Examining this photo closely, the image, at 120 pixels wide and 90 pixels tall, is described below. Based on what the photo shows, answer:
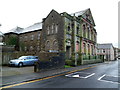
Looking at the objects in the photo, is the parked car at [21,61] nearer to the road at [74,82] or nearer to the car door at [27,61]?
the car door at [27,61]

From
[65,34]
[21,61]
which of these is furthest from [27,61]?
[65,34]

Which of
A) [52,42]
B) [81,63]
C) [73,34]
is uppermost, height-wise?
[73,34]

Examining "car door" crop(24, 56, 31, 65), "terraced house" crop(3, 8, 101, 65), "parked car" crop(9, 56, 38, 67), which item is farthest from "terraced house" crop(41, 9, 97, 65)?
"car door" crop(24, 56, 31, 65)

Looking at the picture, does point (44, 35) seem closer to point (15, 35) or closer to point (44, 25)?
point (44, 25)

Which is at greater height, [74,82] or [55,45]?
[55,45]

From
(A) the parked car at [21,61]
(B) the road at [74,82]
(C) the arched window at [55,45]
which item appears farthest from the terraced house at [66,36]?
(B) the road at [74,82]

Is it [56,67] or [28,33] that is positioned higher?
[28,33]

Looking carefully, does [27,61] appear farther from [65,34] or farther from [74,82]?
[74,82]

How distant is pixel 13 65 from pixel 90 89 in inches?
495

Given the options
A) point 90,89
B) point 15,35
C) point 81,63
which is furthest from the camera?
point 15,35

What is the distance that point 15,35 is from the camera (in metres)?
35.9

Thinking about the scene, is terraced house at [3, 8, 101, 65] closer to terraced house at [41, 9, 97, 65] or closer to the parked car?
terraced house at [41, 9, 97, 65]

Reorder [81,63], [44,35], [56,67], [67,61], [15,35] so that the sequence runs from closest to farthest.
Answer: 1. [56,67]
2. [67,61]
3. [81,63]
4. [44,35]
5. [15,35]

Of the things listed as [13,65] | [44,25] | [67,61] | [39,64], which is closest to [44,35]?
[44,25]
